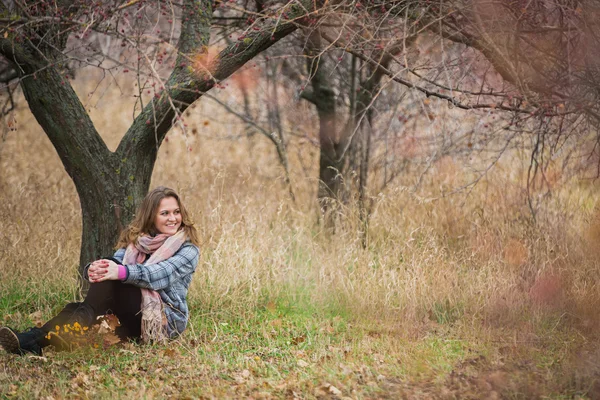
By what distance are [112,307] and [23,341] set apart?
21.3 inches

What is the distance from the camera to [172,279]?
446 centimetres

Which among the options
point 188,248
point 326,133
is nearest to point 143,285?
point 188,248

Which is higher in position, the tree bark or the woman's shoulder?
the tree bark

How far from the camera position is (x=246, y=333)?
4895mm

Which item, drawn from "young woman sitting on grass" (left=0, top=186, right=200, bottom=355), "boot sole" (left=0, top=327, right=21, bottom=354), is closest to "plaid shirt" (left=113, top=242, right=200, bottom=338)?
"young woman sitting on grass" (left=0, top=186, right=200, bottom=355)

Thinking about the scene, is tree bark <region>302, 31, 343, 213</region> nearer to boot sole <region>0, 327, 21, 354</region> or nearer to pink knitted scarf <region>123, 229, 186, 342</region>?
pink knitted scarf <region>123, 229, 186, 342</region>

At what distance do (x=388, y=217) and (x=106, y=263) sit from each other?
3.17 meters

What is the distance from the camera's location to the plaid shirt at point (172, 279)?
431 cm

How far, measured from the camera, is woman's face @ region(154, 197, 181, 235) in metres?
4.58

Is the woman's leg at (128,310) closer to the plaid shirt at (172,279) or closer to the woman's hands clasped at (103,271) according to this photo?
the plaid shirt at (172,279)

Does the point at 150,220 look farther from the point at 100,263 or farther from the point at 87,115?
the point at 87,115

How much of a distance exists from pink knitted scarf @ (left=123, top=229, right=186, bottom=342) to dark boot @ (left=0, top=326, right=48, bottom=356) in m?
0.61

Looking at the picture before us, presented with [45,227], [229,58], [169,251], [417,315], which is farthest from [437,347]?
[45,227]

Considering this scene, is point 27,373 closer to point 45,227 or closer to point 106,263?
point 106,263
